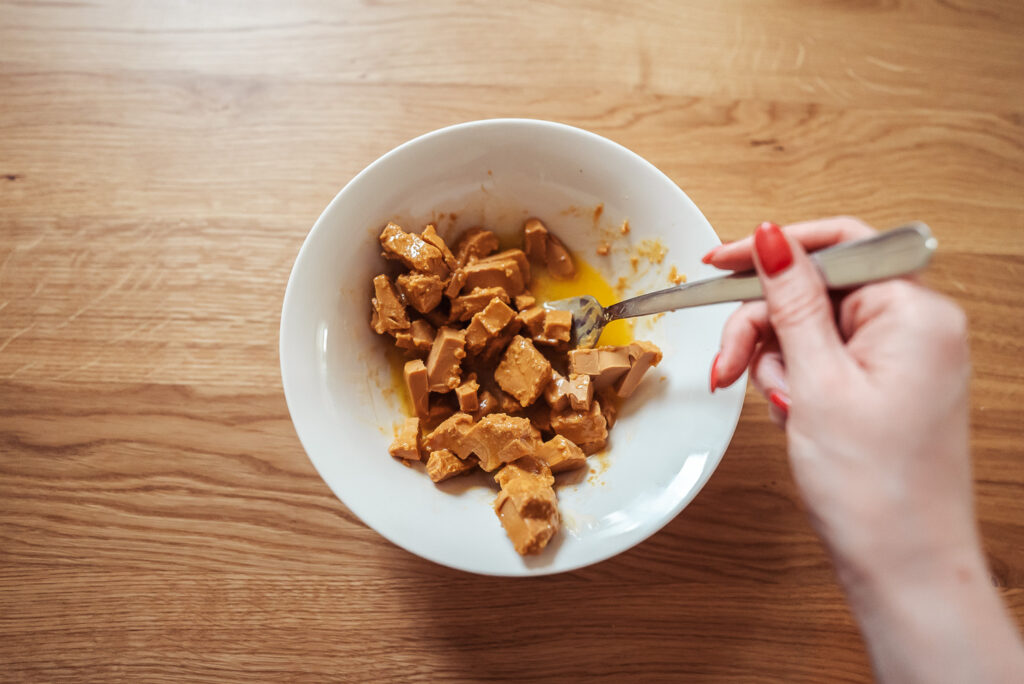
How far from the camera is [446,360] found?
1469mm

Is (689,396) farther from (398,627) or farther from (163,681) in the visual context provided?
(163,681)

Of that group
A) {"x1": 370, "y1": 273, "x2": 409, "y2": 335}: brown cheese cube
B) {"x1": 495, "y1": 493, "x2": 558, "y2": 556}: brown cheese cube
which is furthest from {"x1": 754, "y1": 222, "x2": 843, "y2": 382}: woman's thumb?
{"x1": 370, "y1": 273, "x2": 409, "y2": 335}: brown cheese cube

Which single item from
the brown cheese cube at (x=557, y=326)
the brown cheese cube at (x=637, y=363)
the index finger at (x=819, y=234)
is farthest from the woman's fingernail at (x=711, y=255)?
the brown cheese cube at (x=557, y=326)

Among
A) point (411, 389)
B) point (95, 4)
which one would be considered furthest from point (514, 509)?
point (95, 4)

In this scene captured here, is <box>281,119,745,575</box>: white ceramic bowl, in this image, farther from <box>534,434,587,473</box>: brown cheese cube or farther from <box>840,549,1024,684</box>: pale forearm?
<box>840,549,1024,684</box>: pale forearm

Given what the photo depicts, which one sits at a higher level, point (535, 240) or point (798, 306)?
point (798, 306)

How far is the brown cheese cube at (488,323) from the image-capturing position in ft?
4.80

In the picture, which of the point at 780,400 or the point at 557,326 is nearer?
the point at 780,400

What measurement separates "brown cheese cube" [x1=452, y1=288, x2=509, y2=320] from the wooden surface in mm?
553

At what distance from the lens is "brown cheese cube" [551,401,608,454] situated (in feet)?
4.71

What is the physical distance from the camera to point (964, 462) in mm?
1062

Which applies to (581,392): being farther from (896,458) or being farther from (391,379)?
(896,458)

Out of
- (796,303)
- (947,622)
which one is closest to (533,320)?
(796,303)

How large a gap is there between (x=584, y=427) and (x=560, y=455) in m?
0.09
